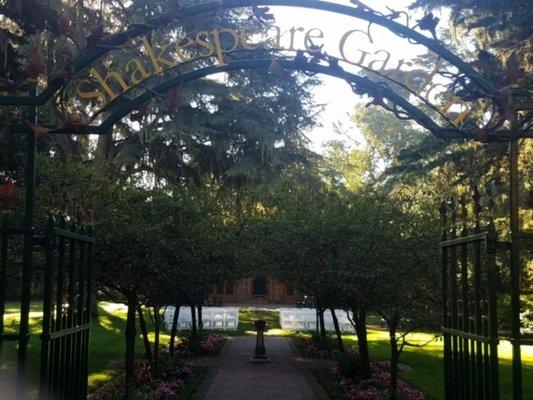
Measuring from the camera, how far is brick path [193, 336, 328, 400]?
493 inches

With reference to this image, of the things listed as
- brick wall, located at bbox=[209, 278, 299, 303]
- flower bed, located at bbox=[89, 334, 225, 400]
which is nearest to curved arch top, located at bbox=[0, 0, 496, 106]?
flower bed, located at bbox=[89, 334, 225, 400]

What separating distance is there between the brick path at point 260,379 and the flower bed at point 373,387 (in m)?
0.55

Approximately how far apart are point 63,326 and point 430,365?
14.4 meters

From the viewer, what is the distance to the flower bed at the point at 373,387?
38.6 feet

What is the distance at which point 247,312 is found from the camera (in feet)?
124

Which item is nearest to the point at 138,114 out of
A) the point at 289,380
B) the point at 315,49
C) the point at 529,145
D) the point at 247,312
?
the point at 315,49

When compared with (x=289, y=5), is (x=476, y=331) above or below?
below

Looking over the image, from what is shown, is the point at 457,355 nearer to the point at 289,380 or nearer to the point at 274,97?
the point at 289,380

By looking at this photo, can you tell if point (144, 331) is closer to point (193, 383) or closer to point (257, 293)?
point (193, 383)

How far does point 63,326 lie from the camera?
408 centimetres

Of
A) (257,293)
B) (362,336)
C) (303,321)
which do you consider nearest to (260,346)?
(362,336)

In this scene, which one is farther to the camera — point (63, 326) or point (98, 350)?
point (98, 350)

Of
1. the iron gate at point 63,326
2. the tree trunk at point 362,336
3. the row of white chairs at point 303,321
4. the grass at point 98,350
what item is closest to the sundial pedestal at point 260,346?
the grass at point 98,350

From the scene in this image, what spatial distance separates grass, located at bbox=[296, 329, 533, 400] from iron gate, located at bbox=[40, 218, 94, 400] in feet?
30.7
